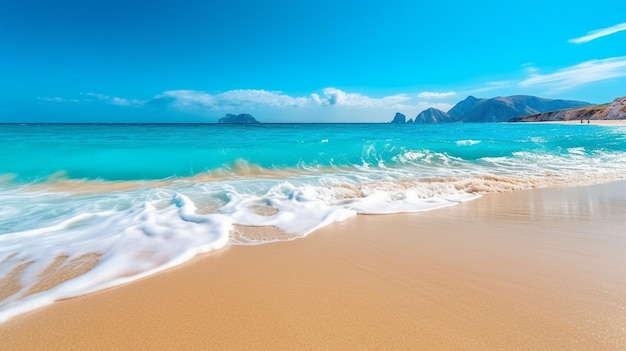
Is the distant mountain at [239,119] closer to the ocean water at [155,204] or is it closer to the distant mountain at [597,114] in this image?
the distant mountain at [597,114]

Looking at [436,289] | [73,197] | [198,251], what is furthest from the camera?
[73,197]

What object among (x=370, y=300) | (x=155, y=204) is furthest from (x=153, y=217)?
(x=370, y=300)

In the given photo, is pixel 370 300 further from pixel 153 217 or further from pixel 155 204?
pixel 155 204

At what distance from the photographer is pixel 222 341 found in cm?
164

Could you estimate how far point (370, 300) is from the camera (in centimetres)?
202

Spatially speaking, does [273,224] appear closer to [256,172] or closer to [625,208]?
[625,208]

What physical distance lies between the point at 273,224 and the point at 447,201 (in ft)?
9.85

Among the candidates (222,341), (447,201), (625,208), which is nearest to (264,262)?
(222,341)

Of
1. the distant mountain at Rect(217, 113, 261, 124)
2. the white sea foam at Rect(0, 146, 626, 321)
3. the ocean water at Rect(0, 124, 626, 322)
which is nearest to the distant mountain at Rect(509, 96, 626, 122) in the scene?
the ocean water at Rect(0, 124, 626, 322)

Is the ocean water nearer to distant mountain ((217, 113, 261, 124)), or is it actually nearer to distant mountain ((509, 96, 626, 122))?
distant mountain ((509, 96, 626, 122))

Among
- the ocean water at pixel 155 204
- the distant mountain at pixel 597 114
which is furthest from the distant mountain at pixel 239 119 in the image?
the ocean water at pixel 155 204

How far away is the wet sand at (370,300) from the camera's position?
1.65 meters

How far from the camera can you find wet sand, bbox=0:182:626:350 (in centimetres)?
165

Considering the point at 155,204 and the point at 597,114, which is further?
the point at 597,114
